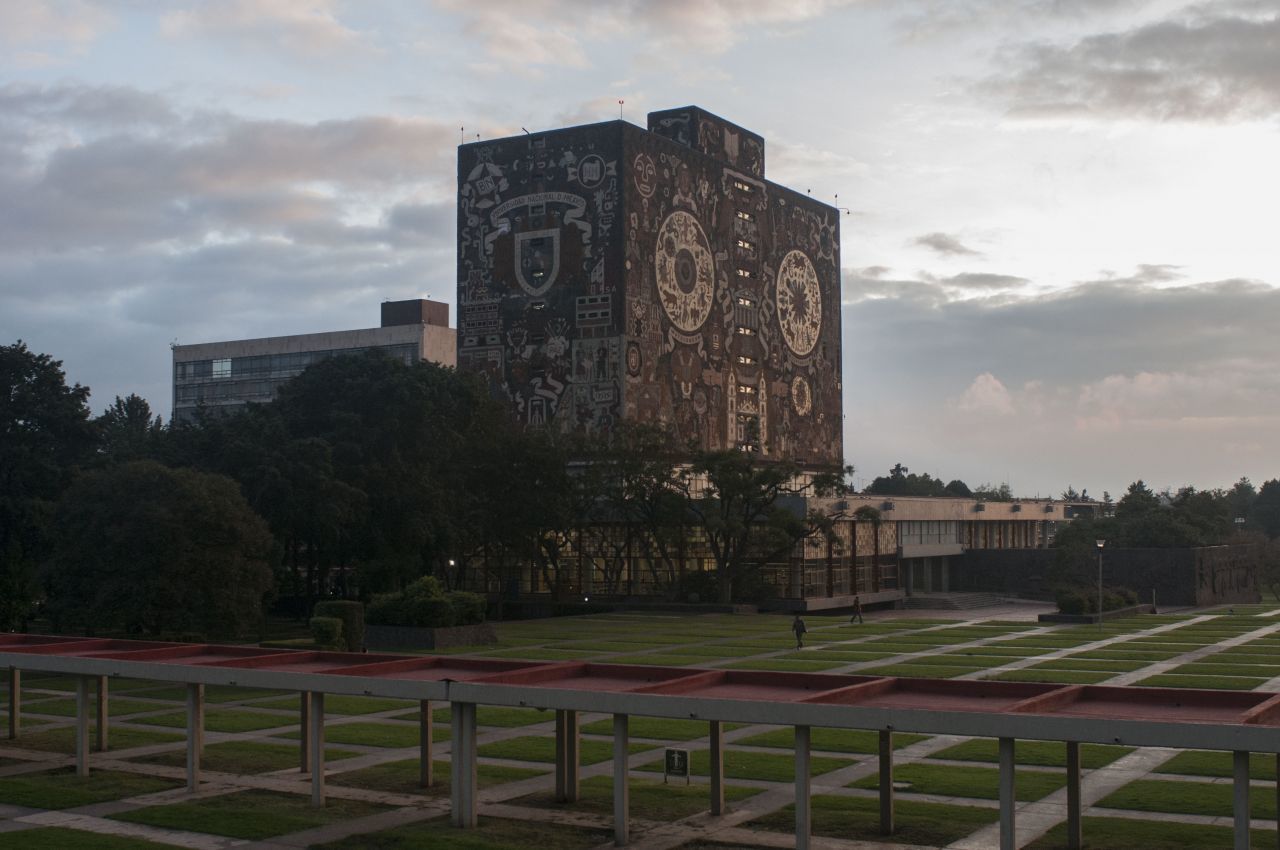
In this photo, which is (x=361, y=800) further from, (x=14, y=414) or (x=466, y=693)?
(x=14, y=414)

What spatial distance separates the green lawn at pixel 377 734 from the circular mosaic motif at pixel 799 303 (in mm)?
82017

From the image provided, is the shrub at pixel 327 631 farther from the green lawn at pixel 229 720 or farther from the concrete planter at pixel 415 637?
the green lawn at pixel 229 720

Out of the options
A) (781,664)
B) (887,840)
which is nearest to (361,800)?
(887,840)

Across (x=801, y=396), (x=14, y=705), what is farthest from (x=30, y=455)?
(x=801, y=396)

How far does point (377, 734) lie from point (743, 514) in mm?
48966

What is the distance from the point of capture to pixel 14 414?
54281 millimetres

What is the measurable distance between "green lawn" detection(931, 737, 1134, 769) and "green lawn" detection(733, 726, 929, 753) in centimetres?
140

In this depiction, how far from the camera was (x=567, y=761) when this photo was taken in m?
26.1

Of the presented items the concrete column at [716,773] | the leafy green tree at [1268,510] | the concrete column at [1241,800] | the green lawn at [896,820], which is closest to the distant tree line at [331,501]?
the concrete column at [716,773]

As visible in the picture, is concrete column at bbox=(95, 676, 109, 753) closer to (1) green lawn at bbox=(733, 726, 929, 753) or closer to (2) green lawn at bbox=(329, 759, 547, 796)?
(2) green lawn at bbox=(329, 759, 547, 796)

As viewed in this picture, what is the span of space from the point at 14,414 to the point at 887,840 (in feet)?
145

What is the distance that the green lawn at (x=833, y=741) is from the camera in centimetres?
3216

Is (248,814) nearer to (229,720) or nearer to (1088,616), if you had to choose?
(229,720)

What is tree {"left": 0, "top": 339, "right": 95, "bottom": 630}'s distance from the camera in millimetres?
52156
